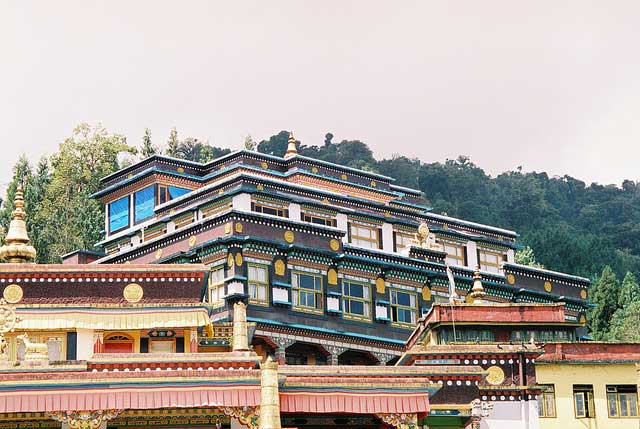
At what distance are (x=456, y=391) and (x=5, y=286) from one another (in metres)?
15.1

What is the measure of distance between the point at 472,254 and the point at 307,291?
15500 millimetres

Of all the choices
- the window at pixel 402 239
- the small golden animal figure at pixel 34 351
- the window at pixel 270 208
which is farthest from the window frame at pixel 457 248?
the small golden animal figure at pixel 34 351

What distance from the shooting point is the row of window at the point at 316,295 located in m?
58.1

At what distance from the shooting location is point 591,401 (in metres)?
51.2

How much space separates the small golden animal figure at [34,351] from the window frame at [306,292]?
19.7 metres

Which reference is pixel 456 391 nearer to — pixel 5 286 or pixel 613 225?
pixel 5 286

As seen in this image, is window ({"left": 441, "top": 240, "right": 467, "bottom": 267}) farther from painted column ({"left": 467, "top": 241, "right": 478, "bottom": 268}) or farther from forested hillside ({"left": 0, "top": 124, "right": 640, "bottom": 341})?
forested hillside ({"left": 0, "top": 124, "right": 640, "bottom": 341})

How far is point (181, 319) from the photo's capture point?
146ft

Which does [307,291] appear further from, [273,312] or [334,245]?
[334,245]

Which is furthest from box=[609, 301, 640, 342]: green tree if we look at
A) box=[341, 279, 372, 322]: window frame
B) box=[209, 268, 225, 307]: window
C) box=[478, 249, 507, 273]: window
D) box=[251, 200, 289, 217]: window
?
box=[209, 268, 225, 307]: window

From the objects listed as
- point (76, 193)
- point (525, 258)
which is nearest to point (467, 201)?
point (525, 258)

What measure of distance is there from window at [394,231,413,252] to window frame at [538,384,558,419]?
1951cm

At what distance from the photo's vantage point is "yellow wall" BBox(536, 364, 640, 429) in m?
50.6

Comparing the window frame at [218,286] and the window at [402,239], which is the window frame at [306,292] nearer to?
the window frame at [218,286]
